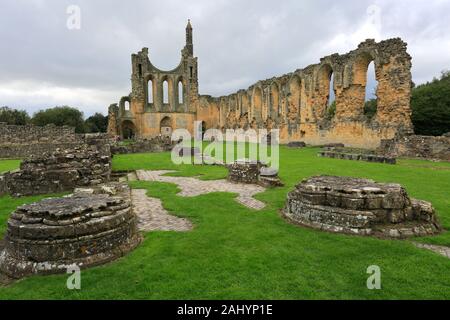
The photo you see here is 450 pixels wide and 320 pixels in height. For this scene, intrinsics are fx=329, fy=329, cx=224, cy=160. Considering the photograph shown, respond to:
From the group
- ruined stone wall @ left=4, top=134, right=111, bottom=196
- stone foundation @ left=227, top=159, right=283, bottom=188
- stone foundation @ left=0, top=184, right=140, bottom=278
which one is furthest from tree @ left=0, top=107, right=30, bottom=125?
stone foundation @ left=0, top=184, right=140, bottom=278

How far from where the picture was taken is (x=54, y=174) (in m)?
9.37

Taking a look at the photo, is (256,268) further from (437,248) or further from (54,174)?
(54,174)

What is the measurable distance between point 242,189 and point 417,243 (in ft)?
17.4

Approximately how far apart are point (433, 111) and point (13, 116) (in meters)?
63.4

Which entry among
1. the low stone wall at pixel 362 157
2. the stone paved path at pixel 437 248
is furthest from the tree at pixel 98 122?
the stone paved path at pixel 437 248

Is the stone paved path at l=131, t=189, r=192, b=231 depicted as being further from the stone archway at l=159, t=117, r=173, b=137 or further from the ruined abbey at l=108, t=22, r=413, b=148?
the stone archway at l=159, t=117, r=173, b=137

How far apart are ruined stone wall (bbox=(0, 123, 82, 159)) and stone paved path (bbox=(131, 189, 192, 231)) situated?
19.9 m

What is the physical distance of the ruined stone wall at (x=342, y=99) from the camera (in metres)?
19.5

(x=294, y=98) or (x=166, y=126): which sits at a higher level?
(x=294, y=98)

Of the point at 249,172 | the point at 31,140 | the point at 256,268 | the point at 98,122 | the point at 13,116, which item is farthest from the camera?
the point at 98,122

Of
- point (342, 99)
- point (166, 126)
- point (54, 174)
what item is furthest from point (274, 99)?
point (54, 174)

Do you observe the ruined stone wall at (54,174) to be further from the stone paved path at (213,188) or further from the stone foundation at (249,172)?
the stone foundation at (249,172)

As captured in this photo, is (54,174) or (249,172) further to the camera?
(249,172)

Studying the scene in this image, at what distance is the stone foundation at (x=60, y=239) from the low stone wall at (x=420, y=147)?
16.1 metres
